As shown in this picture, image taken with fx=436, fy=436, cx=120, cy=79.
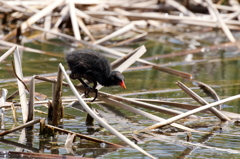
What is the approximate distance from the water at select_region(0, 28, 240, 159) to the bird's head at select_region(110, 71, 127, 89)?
284 millimetres

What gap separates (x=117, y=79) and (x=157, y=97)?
0.92m

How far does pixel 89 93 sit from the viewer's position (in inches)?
145

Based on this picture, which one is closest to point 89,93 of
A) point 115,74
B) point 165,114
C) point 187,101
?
point 115,74

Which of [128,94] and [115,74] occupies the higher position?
[115,74]

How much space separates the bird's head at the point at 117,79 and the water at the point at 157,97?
0.28 meters

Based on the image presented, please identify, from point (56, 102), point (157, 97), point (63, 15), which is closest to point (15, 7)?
point (63, 15)

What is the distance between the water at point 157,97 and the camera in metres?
2.98

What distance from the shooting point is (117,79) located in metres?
3.80

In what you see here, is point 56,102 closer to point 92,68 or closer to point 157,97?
point 92,68

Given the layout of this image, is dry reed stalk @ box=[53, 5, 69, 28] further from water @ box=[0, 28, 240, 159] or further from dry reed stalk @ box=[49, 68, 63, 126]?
dry reed stalk @ box=[49, 68, 63, 126]

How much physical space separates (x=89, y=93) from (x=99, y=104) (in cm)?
43

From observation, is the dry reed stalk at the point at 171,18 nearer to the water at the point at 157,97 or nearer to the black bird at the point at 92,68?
the water at the point at 157,97

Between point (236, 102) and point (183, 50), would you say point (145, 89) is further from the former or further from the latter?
point (183, 50)

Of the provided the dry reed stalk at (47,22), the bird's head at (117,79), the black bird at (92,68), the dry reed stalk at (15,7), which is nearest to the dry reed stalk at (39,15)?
the dry reed stalk at (47,22)
